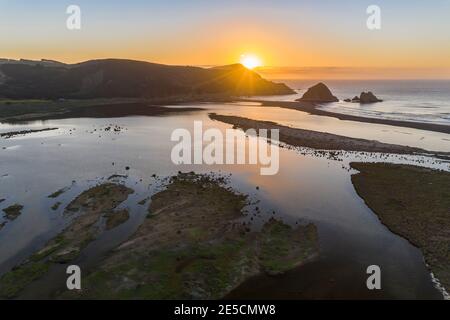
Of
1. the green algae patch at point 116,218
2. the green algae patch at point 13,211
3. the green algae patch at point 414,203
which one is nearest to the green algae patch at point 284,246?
the green algae patch at point 414,203

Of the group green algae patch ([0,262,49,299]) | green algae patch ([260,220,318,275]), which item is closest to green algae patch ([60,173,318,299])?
green algae patch ([260,220,318,275])

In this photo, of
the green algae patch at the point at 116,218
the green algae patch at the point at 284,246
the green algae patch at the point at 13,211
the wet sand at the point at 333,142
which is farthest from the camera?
the wet sand at the point at 333,142

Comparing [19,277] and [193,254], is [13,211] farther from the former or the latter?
[193,254]

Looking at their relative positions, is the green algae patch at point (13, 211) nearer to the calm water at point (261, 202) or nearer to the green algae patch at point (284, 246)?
the calm water at point (261, 202)

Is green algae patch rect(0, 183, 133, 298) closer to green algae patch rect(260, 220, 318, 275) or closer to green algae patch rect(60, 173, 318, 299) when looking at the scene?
green algae patch rect(60, 173, 318, 299)

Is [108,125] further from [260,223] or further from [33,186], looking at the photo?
[260,223]
